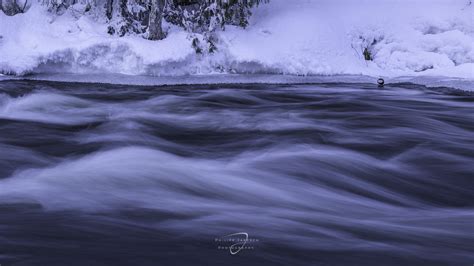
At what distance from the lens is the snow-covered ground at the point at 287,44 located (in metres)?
8.20

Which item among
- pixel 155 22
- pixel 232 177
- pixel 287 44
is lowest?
pixel 232 177

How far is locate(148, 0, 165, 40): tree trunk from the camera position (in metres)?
8.90

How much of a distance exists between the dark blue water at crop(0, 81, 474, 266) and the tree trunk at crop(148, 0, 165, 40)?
1383mm

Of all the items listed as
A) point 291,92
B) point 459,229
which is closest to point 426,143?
point 459,229

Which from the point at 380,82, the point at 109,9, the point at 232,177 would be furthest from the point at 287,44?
the point at 232,177

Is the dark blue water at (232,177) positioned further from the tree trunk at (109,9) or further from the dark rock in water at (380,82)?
the tree trunk at (109,9)

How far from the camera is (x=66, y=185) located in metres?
4.01

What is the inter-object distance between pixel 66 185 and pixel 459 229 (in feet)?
8.22

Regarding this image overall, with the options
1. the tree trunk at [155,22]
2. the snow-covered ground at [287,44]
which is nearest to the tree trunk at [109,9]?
the snow-covered ground at [287,44]

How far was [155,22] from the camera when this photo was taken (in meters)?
8.94

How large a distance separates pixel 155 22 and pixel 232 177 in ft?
16.7

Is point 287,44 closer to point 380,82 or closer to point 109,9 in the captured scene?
point 380,82

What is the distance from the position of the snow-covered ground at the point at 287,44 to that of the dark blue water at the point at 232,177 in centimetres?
61

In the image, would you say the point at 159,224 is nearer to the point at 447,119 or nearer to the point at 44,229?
the point at 44,229
